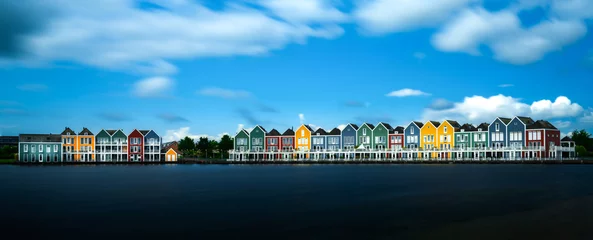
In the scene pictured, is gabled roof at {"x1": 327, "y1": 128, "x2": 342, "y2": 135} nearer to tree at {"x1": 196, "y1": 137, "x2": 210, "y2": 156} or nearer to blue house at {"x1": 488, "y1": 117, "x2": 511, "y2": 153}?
blue house at {"x1": 488, "y1": 117, "x2": 511, "y2": 153}

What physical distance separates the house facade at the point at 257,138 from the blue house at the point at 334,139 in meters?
13.2

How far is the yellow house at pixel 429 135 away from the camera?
9606 centimetres

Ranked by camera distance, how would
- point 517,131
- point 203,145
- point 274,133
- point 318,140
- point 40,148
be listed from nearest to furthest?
point 517,131, point 40,148, point 318,140, point 274,133, point 203,145

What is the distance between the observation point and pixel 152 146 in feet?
357

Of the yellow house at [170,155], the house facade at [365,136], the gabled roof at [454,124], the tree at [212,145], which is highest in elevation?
the gabled roof at [454,124]

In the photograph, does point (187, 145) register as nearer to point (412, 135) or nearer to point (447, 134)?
point (412, 135)

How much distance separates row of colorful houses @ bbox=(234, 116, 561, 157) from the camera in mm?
85562

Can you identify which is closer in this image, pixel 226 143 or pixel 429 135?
pixel 429 135

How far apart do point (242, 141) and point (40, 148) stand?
38440 mm

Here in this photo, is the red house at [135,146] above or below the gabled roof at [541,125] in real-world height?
below

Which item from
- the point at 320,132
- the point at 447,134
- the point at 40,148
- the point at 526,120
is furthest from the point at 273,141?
the point at 526,120

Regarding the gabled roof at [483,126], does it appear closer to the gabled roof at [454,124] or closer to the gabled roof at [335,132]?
the gabled roof at [454,124]

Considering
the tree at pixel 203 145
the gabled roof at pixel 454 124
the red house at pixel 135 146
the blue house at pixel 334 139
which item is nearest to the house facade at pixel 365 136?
the blue house at pixel 334 139

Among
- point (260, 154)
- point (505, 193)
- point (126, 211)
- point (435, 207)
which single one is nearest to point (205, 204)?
point (126, 211)
